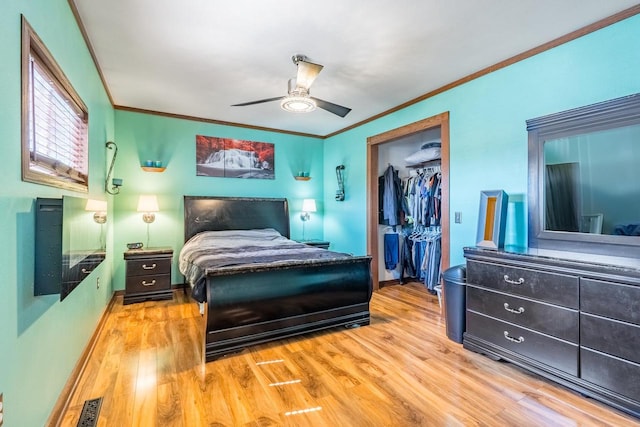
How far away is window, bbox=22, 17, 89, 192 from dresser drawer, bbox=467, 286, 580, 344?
3.05 m

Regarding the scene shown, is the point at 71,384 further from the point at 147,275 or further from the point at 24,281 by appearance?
the point at 147,275

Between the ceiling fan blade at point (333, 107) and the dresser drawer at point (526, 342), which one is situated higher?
the ceiling fan blade at point (333, 107)

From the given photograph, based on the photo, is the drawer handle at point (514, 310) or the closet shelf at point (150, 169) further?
the closet shelf at point (150, 169)

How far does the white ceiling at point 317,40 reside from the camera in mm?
2121

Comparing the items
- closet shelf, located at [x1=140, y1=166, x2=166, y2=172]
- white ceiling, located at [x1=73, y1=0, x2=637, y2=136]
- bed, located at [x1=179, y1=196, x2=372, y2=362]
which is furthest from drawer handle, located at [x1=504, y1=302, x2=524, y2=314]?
→ closet shelf, located at [x1=140, y1=166, x2=166, y2=172]

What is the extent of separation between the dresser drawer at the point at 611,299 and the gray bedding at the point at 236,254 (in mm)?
1873

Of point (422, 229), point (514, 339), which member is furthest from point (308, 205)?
point (514, 339)

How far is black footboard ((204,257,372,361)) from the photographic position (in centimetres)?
246

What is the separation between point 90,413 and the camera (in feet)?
5.76

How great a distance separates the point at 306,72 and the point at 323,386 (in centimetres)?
248

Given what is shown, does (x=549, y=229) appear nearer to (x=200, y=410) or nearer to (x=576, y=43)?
(x=576, y=43)

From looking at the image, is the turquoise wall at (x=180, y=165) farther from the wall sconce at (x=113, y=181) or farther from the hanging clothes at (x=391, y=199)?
the hanging clothes at (x=391, y=199)

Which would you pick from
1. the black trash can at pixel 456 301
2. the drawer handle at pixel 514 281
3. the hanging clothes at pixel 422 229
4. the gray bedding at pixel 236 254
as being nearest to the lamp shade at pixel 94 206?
the gray bedding at pixel 236 254

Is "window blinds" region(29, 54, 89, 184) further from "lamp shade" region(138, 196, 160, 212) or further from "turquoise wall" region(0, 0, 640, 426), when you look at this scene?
"lamp shade" region(138, 196, 160, 212)
